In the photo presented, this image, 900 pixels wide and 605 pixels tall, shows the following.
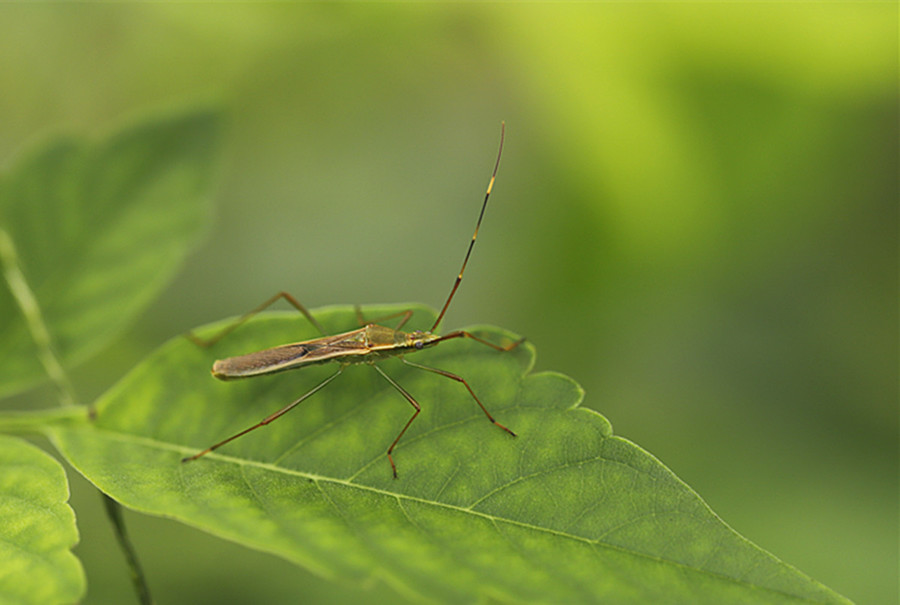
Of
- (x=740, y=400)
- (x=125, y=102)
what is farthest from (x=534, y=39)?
(x=125, y=102)

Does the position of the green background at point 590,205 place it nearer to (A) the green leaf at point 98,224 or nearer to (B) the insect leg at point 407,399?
(A) the green leaf at point 98,224

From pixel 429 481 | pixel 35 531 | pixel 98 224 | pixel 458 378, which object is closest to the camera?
pixel 35 531

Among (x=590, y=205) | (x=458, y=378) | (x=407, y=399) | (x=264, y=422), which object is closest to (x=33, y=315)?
(x=264, y=422)

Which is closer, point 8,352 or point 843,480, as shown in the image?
point 8,352

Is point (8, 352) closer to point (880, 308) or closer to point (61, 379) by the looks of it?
point (61, 379)

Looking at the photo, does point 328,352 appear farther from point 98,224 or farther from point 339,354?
point 98,224

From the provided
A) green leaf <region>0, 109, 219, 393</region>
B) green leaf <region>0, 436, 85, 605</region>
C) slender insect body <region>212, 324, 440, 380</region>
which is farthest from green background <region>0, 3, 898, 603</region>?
green leaf <region>0, 436, 85, 605</region>

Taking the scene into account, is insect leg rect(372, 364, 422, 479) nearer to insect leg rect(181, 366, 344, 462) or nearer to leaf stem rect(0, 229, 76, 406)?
insect leg rect(181, 366, 344, 462)
